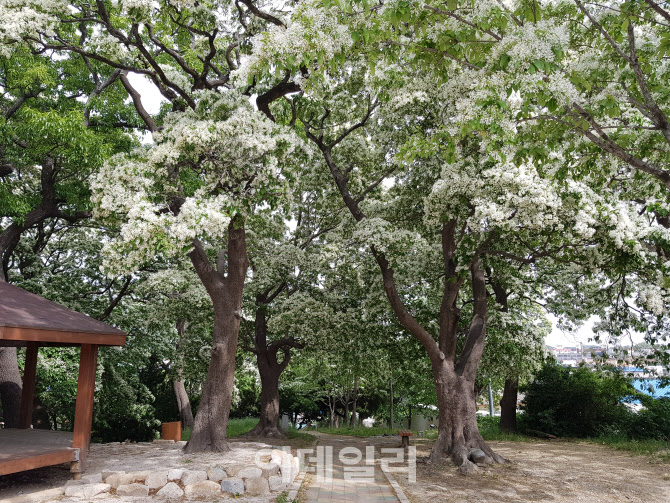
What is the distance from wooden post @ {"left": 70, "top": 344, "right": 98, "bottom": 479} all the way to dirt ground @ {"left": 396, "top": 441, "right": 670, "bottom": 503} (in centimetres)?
582

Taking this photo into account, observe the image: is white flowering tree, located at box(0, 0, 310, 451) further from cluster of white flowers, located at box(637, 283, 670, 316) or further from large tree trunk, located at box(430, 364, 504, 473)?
cluster of white flowers, located at box(637, 283, 670, 316)

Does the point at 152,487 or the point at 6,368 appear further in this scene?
the point at 6,368

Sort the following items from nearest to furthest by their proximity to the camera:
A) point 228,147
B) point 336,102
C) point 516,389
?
1. point 228,147
2. point 336,102
3. point 516,389

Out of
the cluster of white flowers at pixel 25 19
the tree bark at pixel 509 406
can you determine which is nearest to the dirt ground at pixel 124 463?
the cluster of white flowers at pixel 25 19

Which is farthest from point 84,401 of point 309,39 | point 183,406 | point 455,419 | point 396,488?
point 183,406

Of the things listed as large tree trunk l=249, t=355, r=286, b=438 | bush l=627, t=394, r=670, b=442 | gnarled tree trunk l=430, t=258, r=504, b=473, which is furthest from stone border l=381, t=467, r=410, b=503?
bush l=627, t=394, r=670, b=442

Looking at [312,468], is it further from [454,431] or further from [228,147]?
[228,147]

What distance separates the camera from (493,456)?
12.5m

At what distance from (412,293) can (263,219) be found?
5246mm

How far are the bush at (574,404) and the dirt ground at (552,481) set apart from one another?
17.3 ft

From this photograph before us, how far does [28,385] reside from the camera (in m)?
12.0

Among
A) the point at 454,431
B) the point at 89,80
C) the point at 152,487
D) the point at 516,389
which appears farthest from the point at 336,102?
the point at 516,389

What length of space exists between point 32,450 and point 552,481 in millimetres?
9730

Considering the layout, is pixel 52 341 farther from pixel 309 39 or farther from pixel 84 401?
pixel 309 39
